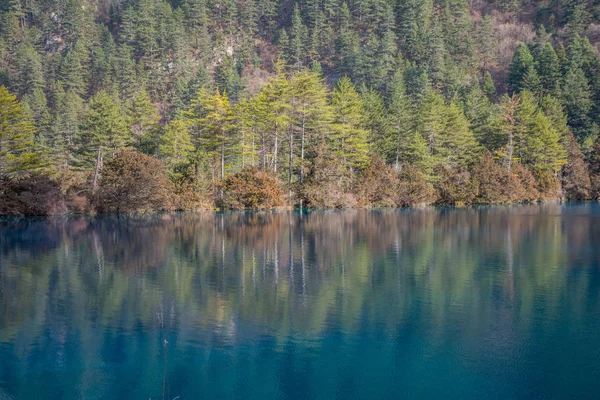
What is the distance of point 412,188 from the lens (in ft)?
194

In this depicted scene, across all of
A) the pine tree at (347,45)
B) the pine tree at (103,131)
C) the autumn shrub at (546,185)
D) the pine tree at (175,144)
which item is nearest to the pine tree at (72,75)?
the pine tree at (103,131)

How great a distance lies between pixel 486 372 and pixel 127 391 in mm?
6491

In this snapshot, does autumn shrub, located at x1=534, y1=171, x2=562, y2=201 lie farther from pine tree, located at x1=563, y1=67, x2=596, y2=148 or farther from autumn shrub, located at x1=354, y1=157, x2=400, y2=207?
autumn shrub, located at x1=354, y1=157, x2=400, y2=207

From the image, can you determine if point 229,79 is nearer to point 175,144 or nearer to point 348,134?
point 175,144

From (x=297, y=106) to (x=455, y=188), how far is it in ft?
68.7

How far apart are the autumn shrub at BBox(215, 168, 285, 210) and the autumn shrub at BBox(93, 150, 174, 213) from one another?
21.1 feet

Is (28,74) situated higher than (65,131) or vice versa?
(28,74)

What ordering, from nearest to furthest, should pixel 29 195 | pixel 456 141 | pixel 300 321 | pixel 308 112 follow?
pixel 300 321
pixel 29 195
pixel 308 112
pixel 456 141

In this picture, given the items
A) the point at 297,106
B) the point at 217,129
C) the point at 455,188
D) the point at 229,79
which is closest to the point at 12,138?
the point at 217,129

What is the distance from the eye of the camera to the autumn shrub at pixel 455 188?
61562 mm

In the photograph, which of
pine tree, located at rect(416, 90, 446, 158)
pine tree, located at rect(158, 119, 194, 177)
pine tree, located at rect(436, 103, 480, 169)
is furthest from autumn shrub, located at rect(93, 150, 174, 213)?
pine tree, located at rect(436, 103, 480, 169)

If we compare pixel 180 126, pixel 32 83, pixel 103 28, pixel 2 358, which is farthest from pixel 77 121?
pixel 2 358

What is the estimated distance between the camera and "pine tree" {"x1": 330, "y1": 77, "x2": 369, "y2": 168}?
58.6m

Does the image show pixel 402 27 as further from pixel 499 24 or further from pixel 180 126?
pixel 180 126
